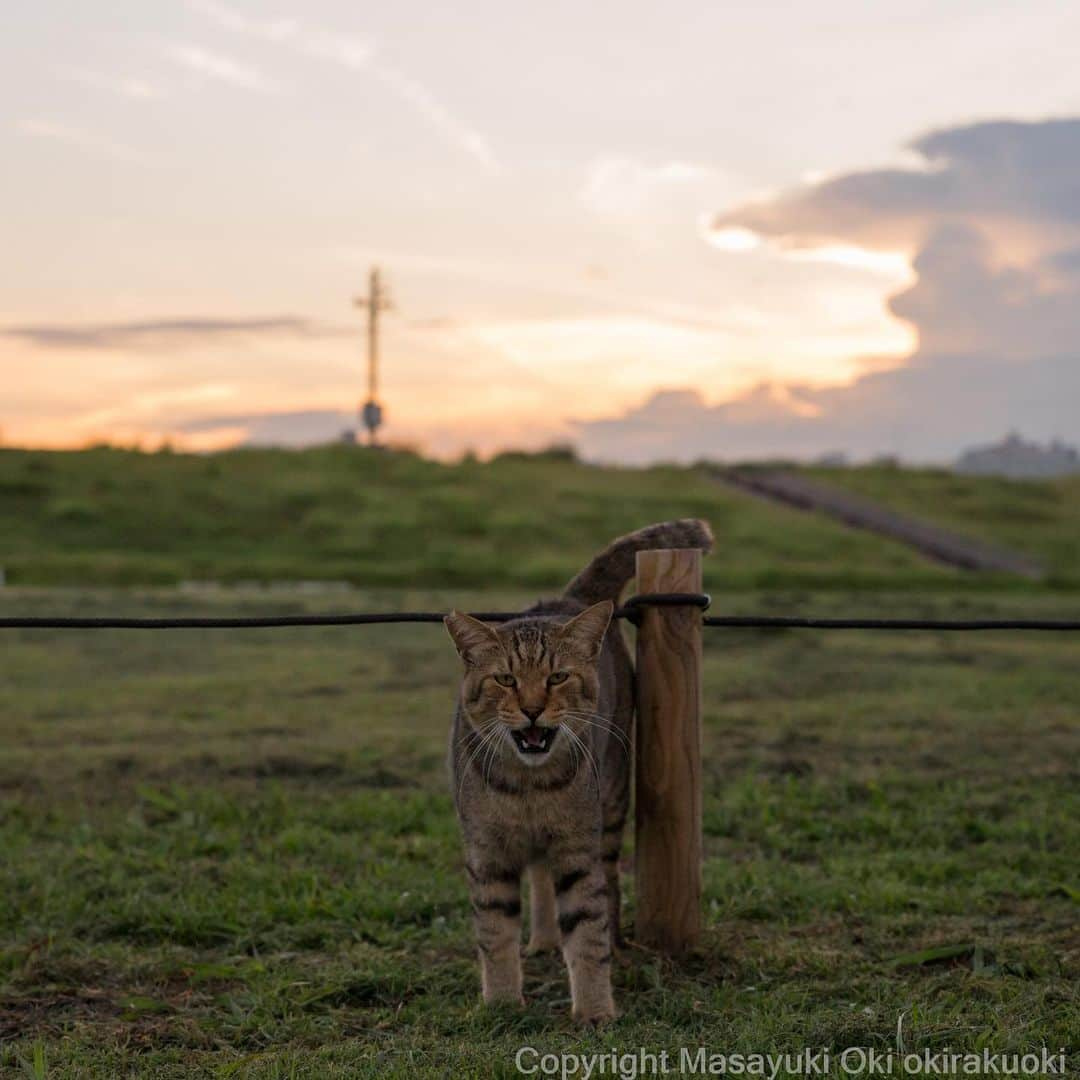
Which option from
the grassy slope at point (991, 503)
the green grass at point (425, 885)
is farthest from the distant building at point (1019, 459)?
the green grass at point (425, 885)

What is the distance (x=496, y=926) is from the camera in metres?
4.53

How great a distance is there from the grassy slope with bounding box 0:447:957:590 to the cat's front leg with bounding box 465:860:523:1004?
2032cm

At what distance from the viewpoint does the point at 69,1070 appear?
4.11 meters

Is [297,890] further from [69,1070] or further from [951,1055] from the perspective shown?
[951,1055]

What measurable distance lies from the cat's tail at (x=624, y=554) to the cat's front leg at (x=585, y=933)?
3.68 ft

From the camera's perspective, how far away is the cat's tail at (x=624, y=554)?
5.23m

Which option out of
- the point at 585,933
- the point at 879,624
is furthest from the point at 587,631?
the point at 879,624

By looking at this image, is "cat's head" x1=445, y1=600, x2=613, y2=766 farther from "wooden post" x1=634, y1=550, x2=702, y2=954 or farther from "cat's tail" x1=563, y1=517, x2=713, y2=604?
"cat's tail" x1=563, y1=517, x2=713, y2=604

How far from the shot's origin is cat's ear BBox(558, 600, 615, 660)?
443 centimetres

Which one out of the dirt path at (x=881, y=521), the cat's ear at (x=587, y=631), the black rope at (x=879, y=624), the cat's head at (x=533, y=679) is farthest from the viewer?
the dirt path at (x=881, y=521)

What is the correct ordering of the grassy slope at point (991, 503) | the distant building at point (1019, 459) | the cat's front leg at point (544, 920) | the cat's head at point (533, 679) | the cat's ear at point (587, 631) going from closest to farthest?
the cat's head at point (533, 679) < the cat's ear at point (587, 631) < the cat's front leg at point (544, 920) < the grassy slope at point (991, 503) < the distant building at point (1019, 459)

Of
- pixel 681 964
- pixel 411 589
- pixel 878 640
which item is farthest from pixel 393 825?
pixel 411 589

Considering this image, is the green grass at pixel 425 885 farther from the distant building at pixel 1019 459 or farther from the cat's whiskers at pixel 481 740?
the distant building at pixel 1019 459

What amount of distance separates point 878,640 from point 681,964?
465 inches
